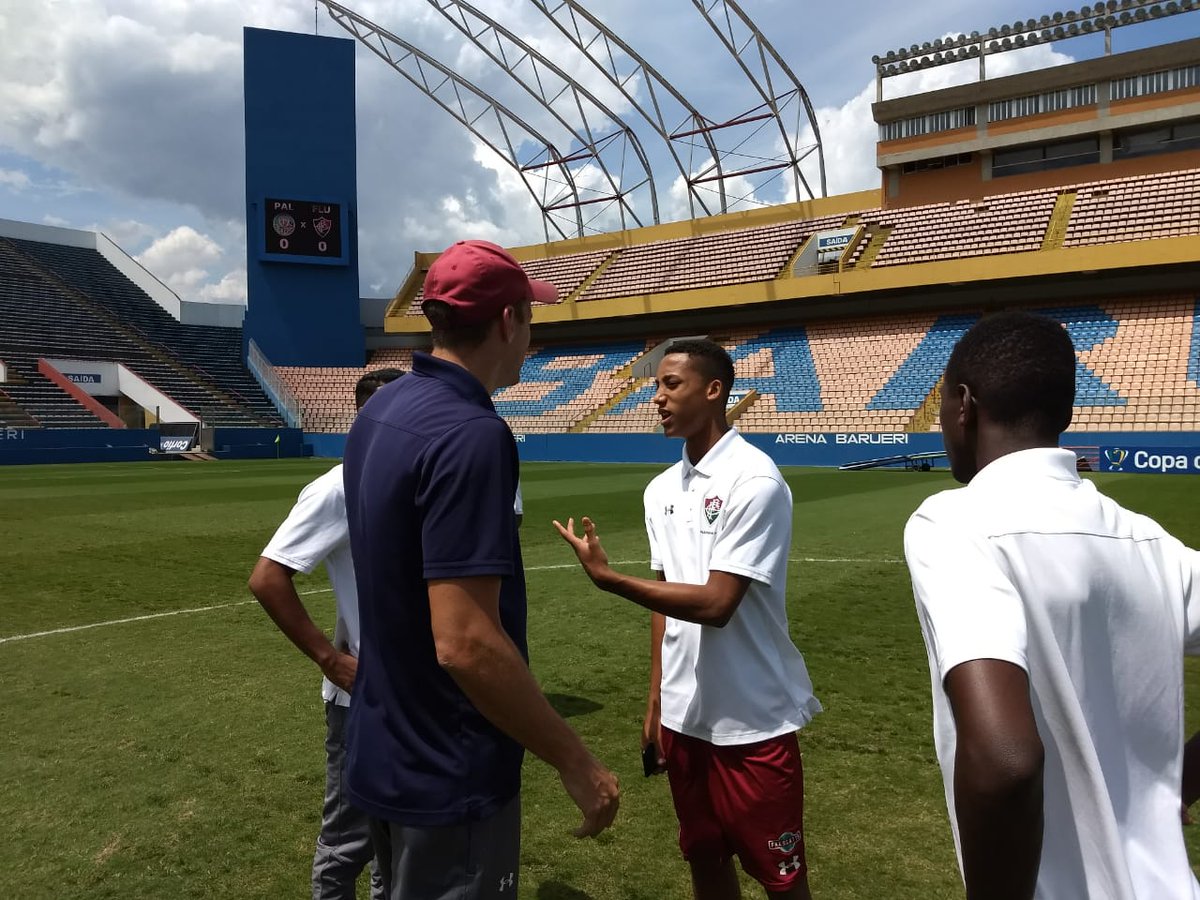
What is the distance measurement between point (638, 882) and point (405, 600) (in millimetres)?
2228

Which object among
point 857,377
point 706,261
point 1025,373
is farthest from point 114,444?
point 1025,373

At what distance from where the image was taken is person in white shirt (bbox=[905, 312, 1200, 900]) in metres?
1.23

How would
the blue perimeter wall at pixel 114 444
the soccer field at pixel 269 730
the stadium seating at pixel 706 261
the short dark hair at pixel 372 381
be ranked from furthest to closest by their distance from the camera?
the stadium seating at pixel 706 261 < the blue perimeter wall at pixel 114 444 < the soccer field at pixel 269 730 < the short dark hair at pixel 372 381

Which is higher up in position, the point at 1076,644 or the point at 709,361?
the point at 709,361

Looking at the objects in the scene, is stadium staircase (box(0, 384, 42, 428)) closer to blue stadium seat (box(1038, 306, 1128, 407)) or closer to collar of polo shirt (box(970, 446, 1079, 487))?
blue stadium seat (box(1038, 306, 1128, 407))

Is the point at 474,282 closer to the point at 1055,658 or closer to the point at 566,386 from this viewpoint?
the point at 1055,658

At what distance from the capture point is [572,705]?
→ 5.53 metres

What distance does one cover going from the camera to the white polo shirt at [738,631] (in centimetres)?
271

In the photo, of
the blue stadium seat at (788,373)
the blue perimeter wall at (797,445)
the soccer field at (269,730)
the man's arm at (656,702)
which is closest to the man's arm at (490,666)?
the man's arm at (656,702)

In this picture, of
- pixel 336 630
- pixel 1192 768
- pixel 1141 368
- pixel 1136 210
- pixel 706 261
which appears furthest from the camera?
pixel 706 261

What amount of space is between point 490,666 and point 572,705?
4039mm

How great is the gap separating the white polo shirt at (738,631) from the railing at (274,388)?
4099 cm

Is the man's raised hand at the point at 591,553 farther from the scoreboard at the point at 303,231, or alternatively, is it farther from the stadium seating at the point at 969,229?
the scoreboard at the point at 303,231

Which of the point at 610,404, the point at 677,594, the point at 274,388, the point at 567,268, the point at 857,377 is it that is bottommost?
the point at 677,594
